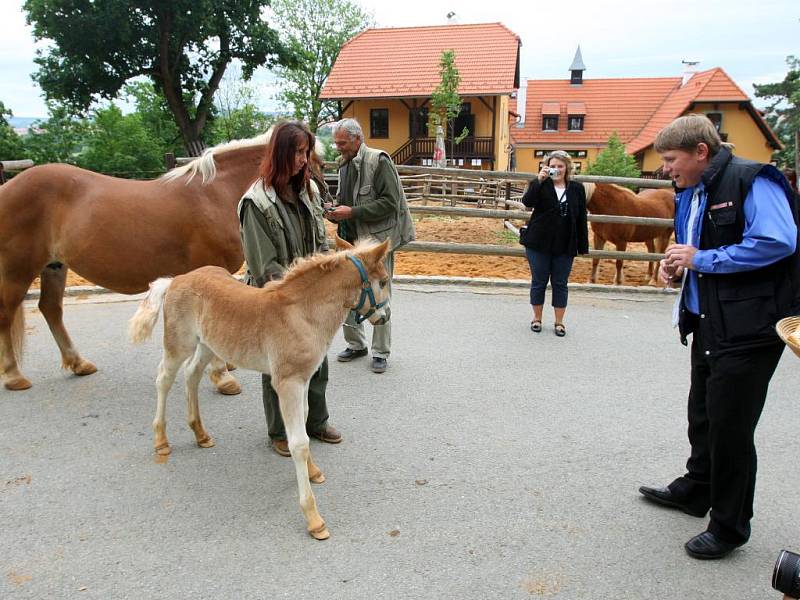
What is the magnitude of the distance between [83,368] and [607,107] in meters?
40.2

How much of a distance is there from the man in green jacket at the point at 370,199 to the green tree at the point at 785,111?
3738 centimetres

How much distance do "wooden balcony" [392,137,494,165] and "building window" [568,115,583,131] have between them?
12.7 metres

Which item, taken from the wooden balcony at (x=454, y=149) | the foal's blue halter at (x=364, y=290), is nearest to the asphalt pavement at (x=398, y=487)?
the foal's blue halter at (x=364, y=290)

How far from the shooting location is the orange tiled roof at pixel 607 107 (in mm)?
35688

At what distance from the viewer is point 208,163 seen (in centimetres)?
435

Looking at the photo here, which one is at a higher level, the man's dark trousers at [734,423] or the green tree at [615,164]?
the green tree at [615,164]

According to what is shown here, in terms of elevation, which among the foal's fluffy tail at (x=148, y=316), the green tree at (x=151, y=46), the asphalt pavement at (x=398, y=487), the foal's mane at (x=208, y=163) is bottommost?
the asphalt pavement at (x=398, y=487)

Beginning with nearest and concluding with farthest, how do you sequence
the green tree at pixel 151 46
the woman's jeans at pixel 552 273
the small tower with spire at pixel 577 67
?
the woman's jeans at pixel 552 273 < the green tree at pixel 151 46 < the small tower with spire at pixel 577 67

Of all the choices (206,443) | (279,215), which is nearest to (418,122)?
(279,215)

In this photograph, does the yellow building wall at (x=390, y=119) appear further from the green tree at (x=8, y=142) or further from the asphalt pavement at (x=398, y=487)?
the asphalt pavement at (x=398, y=487)

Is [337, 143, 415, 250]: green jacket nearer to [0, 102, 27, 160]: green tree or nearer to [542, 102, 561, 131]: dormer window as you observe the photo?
[0, 102, 27, 160]: green tree

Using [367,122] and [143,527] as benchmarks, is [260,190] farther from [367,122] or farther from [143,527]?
[367,122]

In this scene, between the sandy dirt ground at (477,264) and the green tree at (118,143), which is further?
the green tree at (118,143)

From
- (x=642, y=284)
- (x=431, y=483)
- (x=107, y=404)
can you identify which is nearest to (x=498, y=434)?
(x=431, y=483)
